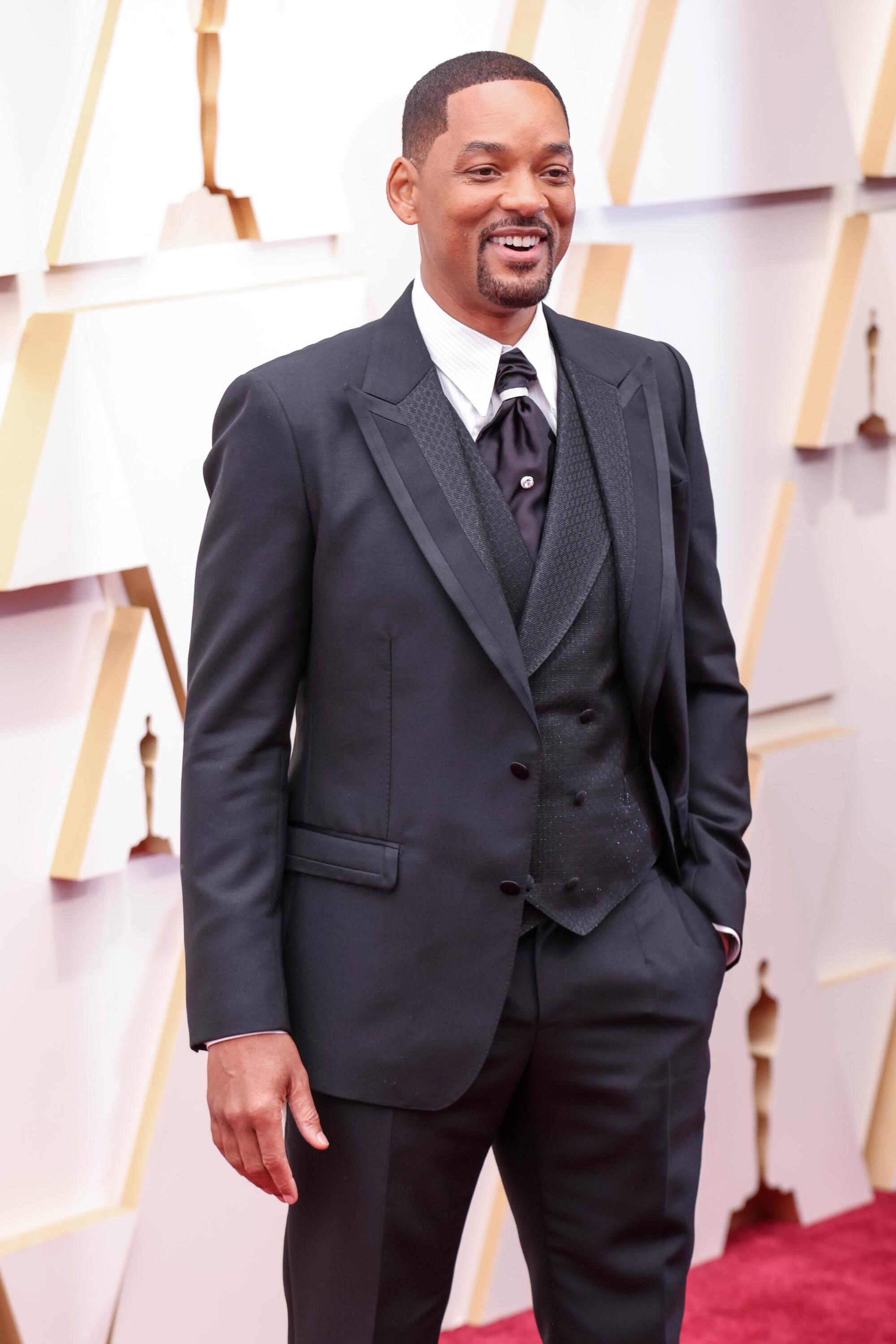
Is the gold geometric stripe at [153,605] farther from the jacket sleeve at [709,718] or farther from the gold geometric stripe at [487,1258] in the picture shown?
the gold geometric stripe at [487,1258]

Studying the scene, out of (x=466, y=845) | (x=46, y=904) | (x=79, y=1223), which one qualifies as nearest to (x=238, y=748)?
(x=466, y=845)

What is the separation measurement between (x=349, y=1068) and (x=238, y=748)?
Result: 279mm

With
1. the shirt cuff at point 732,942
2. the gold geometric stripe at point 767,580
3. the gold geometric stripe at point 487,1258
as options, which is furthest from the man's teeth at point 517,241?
the gold geometric stripe at point 487,1258

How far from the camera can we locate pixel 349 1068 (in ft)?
4.49

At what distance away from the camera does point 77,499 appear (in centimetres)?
192

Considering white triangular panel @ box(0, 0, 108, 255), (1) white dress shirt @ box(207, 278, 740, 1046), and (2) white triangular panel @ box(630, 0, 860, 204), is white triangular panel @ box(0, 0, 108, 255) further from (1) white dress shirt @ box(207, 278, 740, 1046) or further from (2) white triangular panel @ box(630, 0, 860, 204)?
(2) white triangular panel @ box(630, 0, 860, 204)

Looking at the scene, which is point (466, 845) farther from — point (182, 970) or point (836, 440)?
point (836, 440)

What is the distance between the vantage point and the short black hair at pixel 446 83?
1.39 m

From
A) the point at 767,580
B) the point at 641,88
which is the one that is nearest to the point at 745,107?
the point at 641,88

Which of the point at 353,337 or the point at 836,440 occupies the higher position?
the point at 353,337

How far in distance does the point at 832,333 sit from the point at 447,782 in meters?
1.51

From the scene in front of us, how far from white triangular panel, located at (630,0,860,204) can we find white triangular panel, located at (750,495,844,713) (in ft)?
1.65

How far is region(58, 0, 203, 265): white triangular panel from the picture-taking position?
6.24ft

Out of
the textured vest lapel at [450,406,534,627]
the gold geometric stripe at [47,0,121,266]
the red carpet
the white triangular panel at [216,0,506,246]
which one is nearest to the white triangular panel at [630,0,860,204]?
the white triangular panel at [216,0,506,246]
